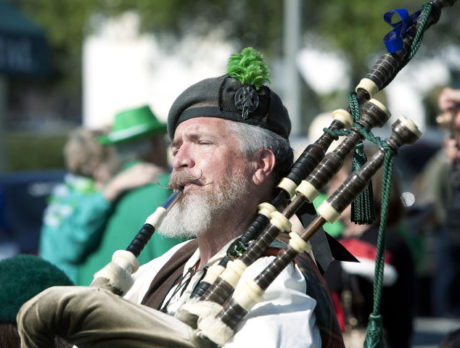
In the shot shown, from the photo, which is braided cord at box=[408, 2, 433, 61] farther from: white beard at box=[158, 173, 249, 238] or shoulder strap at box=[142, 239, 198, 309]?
shoulder strap at box=[142, 239, 198, 309]

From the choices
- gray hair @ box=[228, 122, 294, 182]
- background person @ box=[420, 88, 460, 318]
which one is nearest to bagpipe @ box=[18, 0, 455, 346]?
gray hair @ box=[228, 122, 294, 182]

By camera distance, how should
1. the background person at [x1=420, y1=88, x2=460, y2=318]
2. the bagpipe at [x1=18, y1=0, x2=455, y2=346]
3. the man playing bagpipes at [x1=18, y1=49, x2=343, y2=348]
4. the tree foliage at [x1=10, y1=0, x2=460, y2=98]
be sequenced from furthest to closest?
the tree foliage at [x1=10, y1=0, x2=460, y2=98] < the background person at [x1=420, y1=88, x2=460, y2=318] < the man playing bagpipes at [x1=18, y1=49, x2=343, y2=348] < the bagpipe at [x1=18, y1=0, x2=455, y2=346]

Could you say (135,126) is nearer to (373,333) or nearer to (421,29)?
(421,29)

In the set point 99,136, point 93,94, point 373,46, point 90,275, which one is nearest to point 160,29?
point 373,46

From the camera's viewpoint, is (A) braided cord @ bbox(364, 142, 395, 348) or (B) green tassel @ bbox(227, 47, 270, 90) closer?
(A) braided cord @ bbox(364, 142, 395, 348)

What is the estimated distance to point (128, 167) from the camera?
4918 millimetres

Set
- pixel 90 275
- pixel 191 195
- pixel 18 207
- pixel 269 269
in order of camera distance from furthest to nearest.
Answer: pixel 18 207
pixel 90 275
pixel 191 195
pixel 269 269

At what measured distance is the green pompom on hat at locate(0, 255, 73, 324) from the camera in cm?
256

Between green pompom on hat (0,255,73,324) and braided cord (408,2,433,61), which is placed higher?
braided cord (408,2,433,61)

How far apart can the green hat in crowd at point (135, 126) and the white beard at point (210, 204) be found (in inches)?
95.9

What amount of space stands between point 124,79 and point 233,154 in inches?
773

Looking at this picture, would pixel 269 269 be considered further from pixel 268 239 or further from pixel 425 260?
pixel 425 260

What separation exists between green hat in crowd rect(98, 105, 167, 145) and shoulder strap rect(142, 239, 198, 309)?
6.90ft

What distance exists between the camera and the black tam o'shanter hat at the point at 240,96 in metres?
2.53
